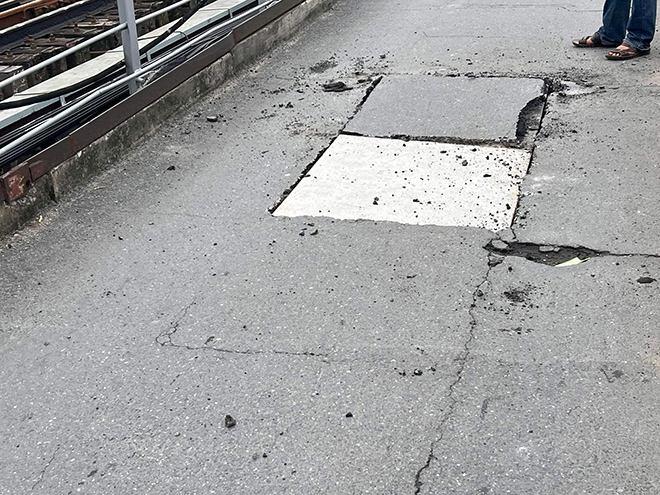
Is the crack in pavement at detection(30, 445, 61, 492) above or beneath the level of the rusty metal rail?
beneath

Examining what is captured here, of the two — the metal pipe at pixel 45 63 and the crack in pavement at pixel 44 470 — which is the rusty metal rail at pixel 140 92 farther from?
the crack in pavement at pixel 44 470

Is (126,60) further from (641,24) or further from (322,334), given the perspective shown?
(641,24)

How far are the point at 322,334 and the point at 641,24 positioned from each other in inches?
210

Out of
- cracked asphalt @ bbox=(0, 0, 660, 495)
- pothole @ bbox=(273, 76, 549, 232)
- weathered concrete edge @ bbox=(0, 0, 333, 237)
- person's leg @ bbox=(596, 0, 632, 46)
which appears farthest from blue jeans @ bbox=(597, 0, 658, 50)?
weathered concrete edge @ bbox=(0, 0, 333, 237)

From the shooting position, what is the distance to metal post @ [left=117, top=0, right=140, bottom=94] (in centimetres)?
602

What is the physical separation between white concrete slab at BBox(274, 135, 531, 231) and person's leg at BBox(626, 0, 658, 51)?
267cm

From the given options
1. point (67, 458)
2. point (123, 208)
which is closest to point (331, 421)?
point (67, 458)

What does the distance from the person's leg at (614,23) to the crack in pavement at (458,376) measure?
4.36 metres

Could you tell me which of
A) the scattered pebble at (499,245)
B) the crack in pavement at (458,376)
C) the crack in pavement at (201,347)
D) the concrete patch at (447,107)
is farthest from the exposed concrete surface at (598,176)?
the crack in pavement at (201,347)

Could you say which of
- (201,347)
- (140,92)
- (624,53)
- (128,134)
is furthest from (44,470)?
(624,53)

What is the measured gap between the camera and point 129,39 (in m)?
6.14

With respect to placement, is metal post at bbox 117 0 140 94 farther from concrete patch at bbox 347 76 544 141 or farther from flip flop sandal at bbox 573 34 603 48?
flip flop sandal at bbox 573 34 603 48

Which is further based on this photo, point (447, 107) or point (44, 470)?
point (447, 107)

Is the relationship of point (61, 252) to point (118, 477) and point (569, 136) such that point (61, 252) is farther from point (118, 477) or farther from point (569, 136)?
point (569, 136)
